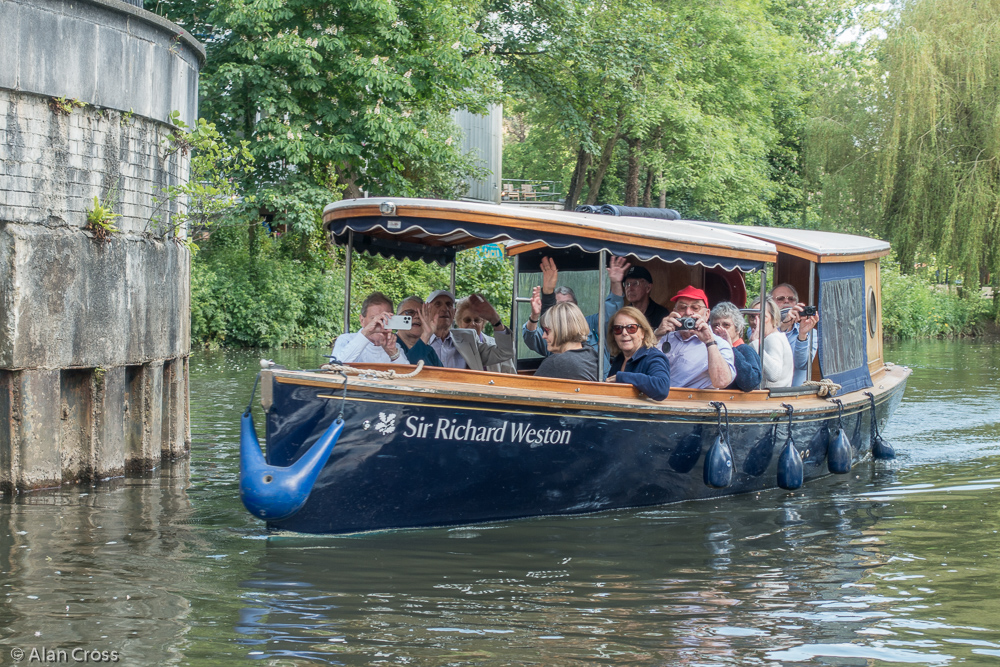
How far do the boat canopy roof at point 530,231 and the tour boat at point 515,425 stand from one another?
0.5 inches

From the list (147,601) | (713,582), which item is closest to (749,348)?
(713,582)

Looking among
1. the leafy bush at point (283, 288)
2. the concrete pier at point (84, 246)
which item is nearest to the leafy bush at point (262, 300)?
the leafy bush at point (283, 288)

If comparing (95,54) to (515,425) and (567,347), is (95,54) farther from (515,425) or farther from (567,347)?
(515,425)

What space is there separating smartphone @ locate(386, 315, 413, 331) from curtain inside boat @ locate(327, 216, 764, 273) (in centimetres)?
64

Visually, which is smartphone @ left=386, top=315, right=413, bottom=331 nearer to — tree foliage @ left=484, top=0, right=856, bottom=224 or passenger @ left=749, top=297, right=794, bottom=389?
passenger @ left=749, top=297, right=794, bottom=389

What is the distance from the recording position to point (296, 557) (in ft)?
24.0

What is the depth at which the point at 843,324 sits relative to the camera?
1105cm

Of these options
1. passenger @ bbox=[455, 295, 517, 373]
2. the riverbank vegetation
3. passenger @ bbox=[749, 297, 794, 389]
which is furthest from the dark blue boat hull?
the riverbank vegetation

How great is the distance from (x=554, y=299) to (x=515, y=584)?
3032 millimetres

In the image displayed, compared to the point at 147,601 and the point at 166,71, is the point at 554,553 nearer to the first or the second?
the point at 147,601

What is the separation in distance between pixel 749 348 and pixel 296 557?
168 inches

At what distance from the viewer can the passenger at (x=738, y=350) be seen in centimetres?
915

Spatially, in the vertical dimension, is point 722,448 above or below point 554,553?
above

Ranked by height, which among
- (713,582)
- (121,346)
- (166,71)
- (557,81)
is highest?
(557,81)
